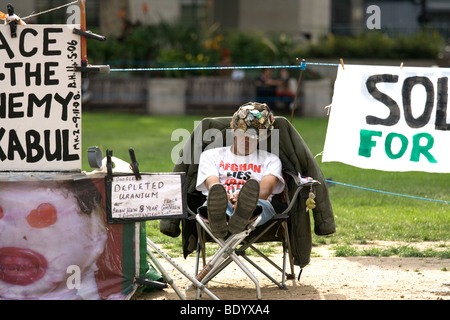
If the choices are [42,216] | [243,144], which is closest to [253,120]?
[243,144]

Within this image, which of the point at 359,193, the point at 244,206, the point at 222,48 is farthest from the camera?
the point at 222,48

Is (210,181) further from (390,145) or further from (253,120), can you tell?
(390,145)

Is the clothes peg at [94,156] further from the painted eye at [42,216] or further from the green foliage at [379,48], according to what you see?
the green foliage at [379,48]

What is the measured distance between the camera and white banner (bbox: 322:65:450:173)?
21.9 ft

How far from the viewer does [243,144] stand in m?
6.02

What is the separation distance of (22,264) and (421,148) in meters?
3.38

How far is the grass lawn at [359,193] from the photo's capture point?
802cm

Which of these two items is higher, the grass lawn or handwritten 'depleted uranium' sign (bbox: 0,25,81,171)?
handwritten 'depleted uranium' sign (bbox: 0,25,81,171)

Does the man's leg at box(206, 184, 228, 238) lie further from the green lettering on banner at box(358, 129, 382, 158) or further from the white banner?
the green lettering on banner at box(358, 129, 382, 158)

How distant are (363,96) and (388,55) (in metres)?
19.7

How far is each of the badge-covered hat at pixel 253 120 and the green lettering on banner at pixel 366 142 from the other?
3.69ft

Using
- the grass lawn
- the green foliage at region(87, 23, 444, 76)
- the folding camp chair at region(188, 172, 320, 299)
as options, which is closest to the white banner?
the folding camp chair at region(188, 172, 320, 299)

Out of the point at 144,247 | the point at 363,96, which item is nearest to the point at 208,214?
the point at 144,247

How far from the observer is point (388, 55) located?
2584 centimetres
